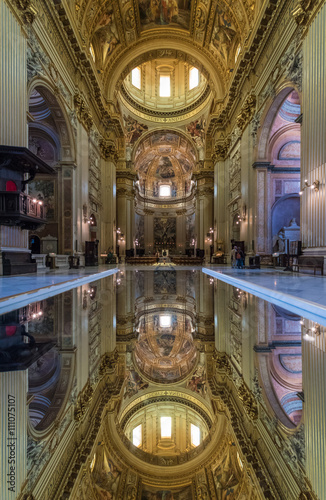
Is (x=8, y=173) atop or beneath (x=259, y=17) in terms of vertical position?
beneath

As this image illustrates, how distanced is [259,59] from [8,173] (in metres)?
13.6

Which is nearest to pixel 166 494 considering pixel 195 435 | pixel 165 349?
pixel 195 435

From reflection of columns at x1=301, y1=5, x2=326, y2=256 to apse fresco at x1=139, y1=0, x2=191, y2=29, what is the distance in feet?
48.3

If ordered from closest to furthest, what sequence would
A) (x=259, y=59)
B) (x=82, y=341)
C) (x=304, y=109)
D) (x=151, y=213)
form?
(x=82, y=341)
(x=304, y=109)
(x=259, y=59)
(x=151, y=213)

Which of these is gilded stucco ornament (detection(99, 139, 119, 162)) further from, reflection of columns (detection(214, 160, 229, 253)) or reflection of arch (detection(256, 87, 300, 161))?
reflection of arch (detection(256, 87, 300, 161))

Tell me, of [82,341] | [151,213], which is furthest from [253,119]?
[151,213]

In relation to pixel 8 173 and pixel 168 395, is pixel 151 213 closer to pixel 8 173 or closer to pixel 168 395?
pixel 8 173

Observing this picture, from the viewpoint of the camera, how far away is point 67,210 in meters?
15.3

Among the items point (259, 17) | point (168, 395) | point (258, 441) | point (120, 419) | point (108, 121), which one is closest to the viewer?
point (258, 441)

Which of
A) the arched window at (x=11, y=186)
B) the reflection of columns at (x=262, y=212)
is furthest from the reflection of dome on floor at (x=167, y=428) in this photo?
the reflection of columns at (x=262, y=212)

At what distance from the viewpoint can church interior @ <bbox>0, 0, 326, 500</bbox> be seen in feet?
3.67

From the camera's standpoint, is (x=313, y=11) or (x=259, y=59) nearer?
(x=313, y=11)

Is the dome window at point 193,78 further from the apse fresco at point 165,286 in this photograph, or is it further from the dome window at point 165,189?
the apse fresco at point 165,286

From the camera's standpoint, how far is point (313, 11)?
29.7ft
